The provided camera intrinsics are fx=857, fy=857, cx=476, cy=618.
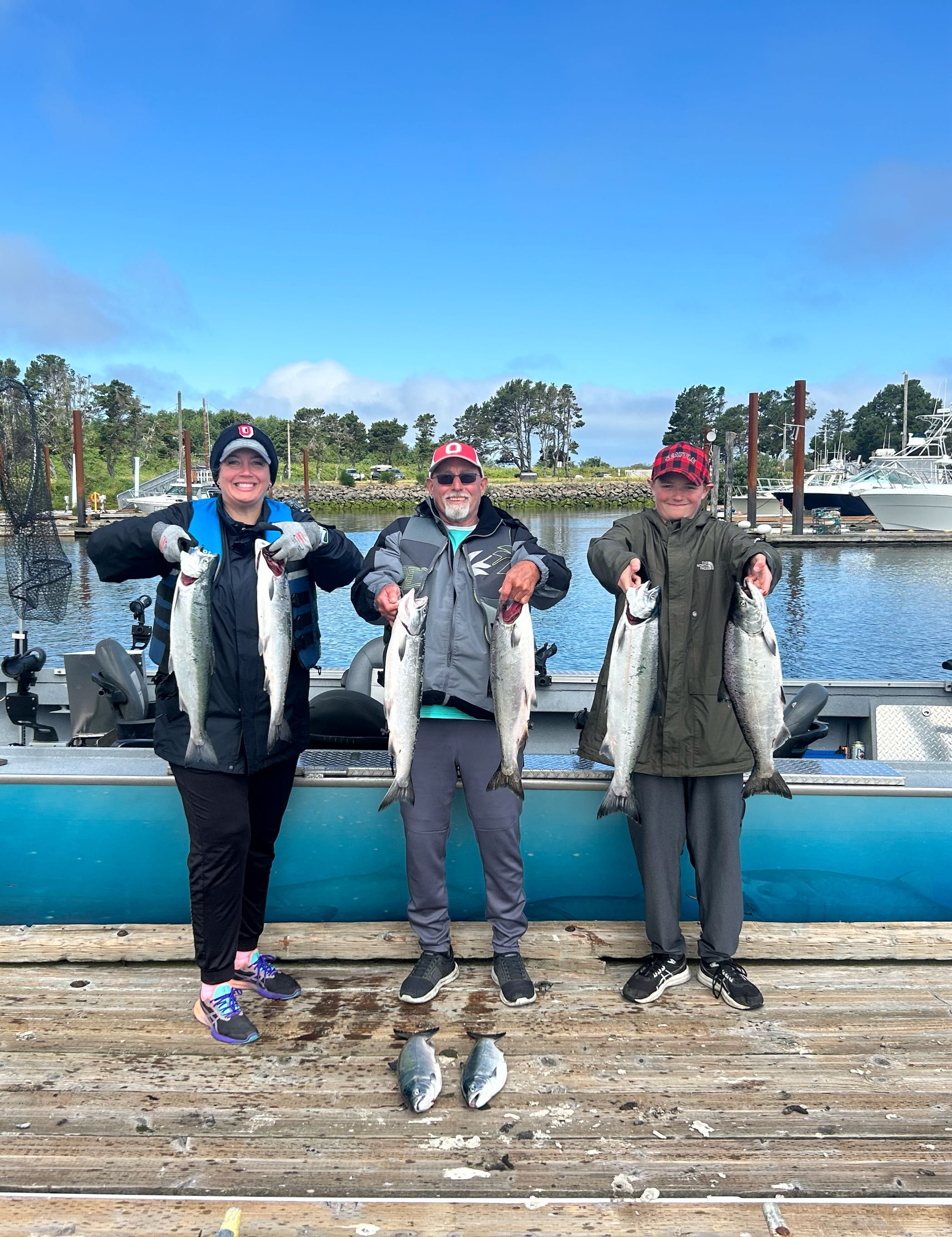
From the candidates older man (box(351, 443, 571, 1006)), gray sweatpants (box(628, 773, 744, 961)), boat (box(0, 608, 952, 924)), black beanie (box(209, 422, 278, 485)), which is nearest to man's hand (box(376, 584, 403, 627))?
older man (box(351, 443, 571, 1006))

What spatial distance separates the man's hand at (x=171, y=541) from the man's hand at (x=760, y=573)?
203 centimetres

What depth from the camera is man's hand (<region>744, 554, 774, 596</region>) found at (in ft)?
10.4

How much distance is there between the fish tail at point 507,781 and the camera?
10.6ft

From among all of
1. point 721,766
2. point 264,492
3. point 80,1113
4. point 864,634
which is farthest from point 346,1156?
point 864,634

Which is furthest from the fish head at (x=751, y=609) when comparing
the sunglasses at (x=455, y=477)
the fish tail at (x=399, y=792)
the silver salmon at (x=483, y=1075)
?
the silver salmon at (x=483, y=1075)

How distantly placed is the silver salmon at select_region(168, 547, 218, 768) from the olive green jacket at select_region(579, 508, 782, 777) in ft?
4.72

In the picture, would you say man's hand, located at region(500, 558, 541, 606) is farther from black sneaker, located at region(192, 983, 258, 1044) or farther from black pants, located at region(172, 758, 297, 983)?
black sneaker, located at region(192, 983, 258, 1044)

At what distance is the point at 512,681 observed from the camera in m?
3.15

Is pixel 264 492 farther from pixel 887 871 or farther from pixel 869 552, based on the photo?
pixel 869 552

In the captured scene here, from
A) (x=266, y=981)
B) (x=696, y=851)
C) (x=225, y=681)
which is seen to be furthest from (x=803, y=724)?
(x=225, y=681)

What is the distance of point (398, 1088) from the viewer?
2.85 m

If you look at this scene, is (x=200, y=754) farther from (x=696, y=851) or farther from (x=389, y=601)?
(x=696, y=851)

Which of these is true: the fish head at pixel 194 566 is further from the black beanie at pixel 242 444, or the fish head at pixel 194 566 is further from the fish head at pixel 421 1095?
the fish head at pixel 421 1095

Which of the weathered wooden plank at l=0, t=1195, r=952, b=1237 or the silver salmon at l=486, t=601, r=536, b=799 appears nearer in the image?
the weathered wooden plank at l=0, t=1195, r=952, b=1237
